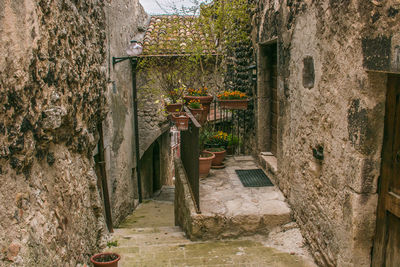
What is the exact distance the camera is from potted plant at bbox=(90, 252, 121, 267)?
3331 millimetres

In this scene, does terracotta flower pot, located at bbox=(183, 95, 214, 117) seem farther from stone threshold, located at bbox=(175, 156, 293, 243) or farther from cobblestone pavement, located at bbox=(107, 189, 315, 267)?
cobblestone pavement, located at bbox=(107, 189, 315, 267)

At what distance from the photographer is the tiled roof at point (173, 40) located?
29.5ft

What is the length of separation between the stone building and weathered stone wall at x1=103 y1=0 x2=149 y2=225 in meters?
2.00

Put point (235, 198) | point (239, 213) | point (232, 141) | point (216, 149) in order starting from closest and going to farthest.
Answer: point (239, 213)
point (235, 198)
point (216, 149)
point (232, 141)

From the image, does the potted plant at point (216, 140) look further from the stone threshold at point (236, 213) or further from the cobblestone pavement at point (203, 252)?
the cobblestone pavement at point (203, 252)

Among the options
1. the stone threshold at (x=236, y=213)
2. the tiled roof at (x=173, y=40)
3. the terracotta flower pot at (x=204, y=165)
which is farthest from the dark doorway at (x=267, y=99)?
the tiled roof at (x=173, y=40)

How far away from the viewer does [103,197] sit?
5555 millimetres

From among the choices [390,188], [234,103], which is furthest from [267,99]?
[390,188]

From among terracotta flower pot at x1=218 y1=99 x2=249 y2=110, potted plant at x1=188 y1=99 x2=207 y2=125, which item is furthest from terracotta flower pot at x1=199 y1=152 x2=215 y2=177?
terracotta flower pot at x1=218 y1=99 x2=249 y2=110

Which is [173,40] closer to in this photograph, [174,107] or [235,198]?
[174,107]

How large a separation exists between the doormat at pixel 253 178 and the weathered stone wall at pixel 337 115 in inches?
36.3

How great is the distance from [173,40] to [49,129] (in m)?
6.76

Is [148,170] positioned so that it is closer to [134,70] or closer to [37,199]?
[134,70]

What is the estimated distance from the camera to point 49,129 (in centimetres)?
287
